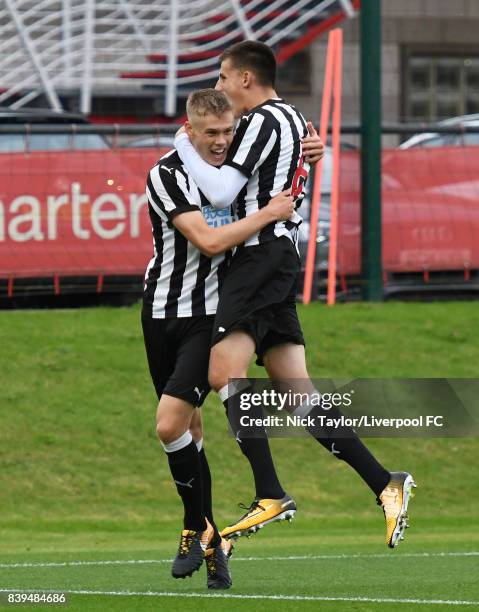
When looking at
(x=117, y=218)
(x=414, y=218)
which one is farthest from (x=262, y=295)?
(x=414, y=218)

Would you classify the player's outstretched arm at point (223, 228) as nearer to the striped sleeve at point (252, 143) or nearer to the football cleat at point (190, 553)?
the striped sleeve at point (252, 143)

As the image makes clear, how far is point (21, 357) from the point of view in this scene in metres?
13.7

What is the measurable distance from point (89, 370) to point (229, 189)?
249 inches

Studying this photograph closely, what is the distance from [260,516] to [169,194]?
4.75 feet

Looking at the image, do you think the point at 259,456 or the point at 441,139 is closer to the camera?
the point at 259,456

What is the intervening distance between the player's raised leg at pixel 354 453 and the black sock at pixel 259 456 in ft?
0.74

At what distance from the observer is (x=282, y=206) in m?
7.55

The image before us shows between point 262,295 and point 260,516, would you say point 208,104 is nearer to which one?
point 262,295

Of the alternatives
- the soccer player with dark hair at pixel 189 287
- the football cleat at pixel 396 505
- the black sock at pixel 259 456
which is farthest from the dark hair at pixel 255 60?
the football cleat at pixel 396 505

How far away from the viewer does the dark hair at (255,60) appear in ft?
25.5

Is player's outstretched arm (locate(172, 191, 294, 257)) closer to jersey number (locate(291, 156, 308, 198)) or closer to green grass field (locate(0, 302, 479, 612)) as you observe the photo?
jersey number (locate(291, 156, 308, 198))

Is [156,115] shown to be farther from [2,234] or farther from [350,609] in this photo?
[350,609]

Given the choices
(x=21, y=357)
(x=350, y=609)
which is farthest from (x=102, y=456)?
(x=350, y=609)

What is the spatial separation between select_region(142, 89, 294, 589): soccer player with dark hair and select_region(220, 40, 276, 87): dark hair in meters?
0.36
